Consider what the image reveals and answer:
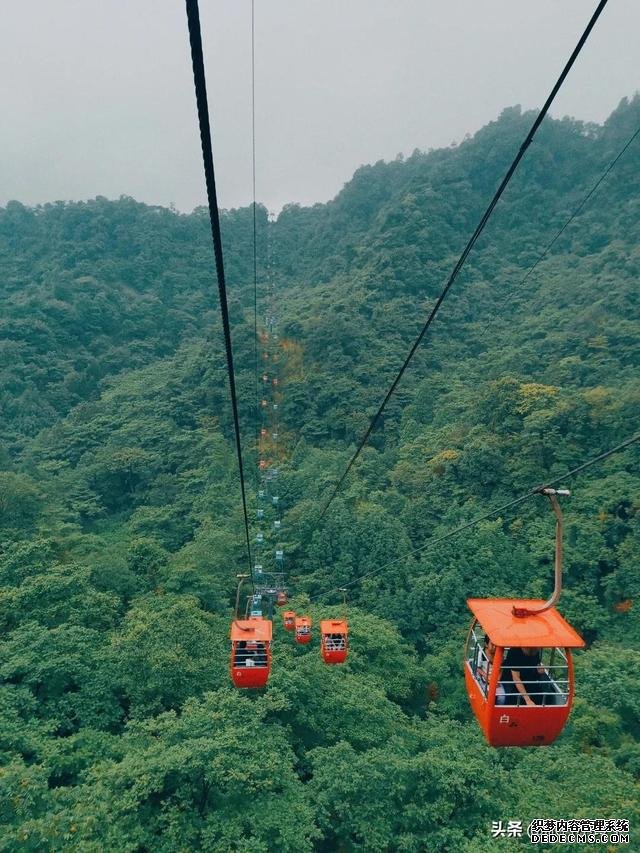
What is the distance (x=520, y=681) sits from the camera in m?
5.30

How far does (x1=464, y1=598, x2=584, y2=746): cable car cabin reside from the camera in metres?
5.20

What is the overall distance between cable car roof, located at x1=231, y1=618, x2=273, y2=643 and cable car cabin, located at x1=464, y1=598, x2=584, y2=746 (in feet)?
13.4

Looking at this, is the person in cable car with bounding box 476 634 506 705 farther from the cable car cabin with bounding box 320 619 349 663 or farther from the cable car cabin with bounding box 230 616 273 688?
the cable car cabin with bounding box 320 619 349 663

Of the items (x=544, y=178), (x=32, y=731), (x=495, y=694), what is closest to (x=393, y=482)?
(x=32, y=731)

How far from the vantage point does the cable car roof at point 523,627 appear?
16.8 feet

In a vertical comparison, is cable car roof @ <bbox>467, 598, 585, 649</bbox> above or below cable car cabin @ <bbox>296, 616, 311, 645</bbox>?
above

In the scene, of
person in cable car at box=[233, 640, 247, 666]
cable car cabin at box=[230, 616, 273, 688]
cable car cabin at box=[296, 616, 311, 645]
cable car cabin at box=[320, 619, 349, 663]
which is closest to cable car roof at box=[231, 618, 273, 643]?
cable car cabin at box=[230, 616, 273, 688]

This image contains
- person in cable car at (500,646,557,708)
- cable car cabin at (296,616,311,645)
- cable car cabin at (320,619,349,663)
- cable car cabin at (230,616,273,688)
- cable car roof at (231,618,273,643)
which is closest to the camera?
person in cable car at (500,646,557,708)

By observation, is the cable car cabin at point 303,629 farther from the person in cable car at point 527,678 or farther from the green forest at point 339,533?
the person in cable car at point 527,678

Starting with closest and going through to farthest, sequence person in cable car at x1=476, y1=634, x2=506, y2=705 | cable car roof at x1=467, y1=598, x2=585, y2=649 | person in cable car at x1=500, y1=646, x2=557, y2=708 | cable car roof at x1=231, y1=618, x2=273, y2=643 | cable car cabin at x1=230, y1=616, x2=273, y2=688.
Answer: cable car roof at x1=467, y1=598, x2=585, y2=649 < person in cable car at x1=476, y1=634, x2=506, y2=705 < person in cable car at x1=500, y1=646, x2=557, y2=708 < cable car cabin at x1=230, y1=616, x2=273, y2=688 < cable car roof at x1=231, y1=618, x2=273, y2=643

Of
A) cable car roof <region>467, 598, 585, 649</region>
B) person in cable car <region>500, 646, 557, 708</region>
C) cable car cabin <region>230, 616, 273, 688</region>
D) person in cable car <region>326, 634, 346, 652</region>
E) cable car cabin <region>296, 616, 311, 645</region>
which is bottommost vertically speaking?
cable car cabin <region>296, 616, 311, 645</region>

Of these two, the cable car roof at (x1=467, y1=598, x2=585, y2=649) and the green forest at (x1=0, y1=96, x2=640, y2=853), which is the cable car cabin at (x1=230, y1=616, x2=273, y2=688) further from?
the cable car roof at (x1=467, y1=598, x2=585, y2=649)

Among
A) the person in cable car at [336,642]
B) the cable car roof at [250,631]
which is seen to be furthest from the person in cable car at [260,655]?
the person in cable car at [336,642]

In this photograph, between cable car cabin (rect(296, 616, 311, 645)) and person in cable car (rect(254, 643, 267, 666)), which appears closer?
person in cable car (rect(254, 643, 267, 666))
